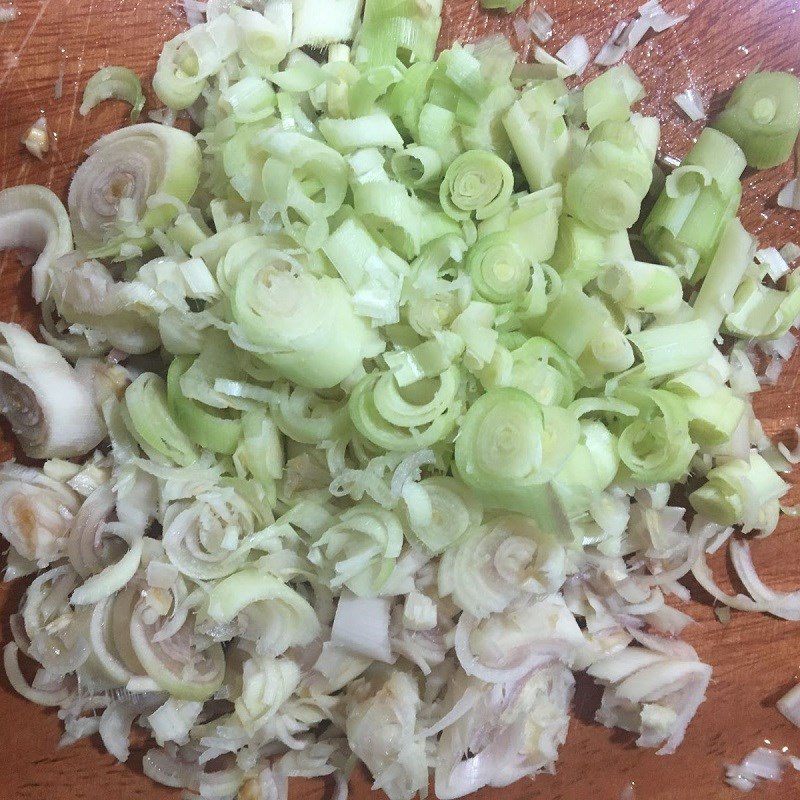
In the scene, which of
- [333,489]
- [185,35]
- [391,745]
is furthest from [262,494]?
[185,35]

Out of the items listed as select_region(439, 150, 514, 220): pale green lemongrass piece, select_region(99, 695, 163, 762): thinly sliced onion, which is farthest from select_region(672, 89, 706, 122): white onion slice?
select_region(99, 695, 163, 762): thinly sliced onion

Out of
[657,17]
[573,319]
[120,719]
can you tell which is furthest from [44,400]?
[657,17]

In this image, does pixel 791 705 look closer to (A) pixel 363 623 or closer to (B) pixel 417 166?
(A) pixel 363 623

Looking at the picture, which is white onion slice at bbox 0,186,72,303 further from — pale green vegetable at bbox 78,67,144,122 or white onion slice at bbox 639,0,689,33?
white onion slice at bbox 639,0,689,33

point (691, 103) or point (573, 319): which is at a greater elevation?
point (691, 103)

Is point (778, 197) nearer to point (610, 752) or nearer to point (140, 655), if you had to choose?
point (610, 752)

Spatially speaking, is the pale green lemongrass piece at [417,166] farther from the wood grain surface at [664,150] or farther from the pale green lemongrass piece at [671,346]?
the pale green lemongrass piece at [671,346]

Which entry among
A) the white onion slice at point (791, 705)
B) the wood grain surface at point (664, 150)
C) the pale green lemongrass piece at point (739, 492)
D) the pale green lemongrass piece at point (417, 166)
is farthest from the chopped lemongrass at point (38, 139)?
the white onion slice at point (791, 705)

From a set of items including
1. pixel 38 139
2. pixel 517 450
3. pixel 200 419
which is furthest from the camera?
pixel 38 139
